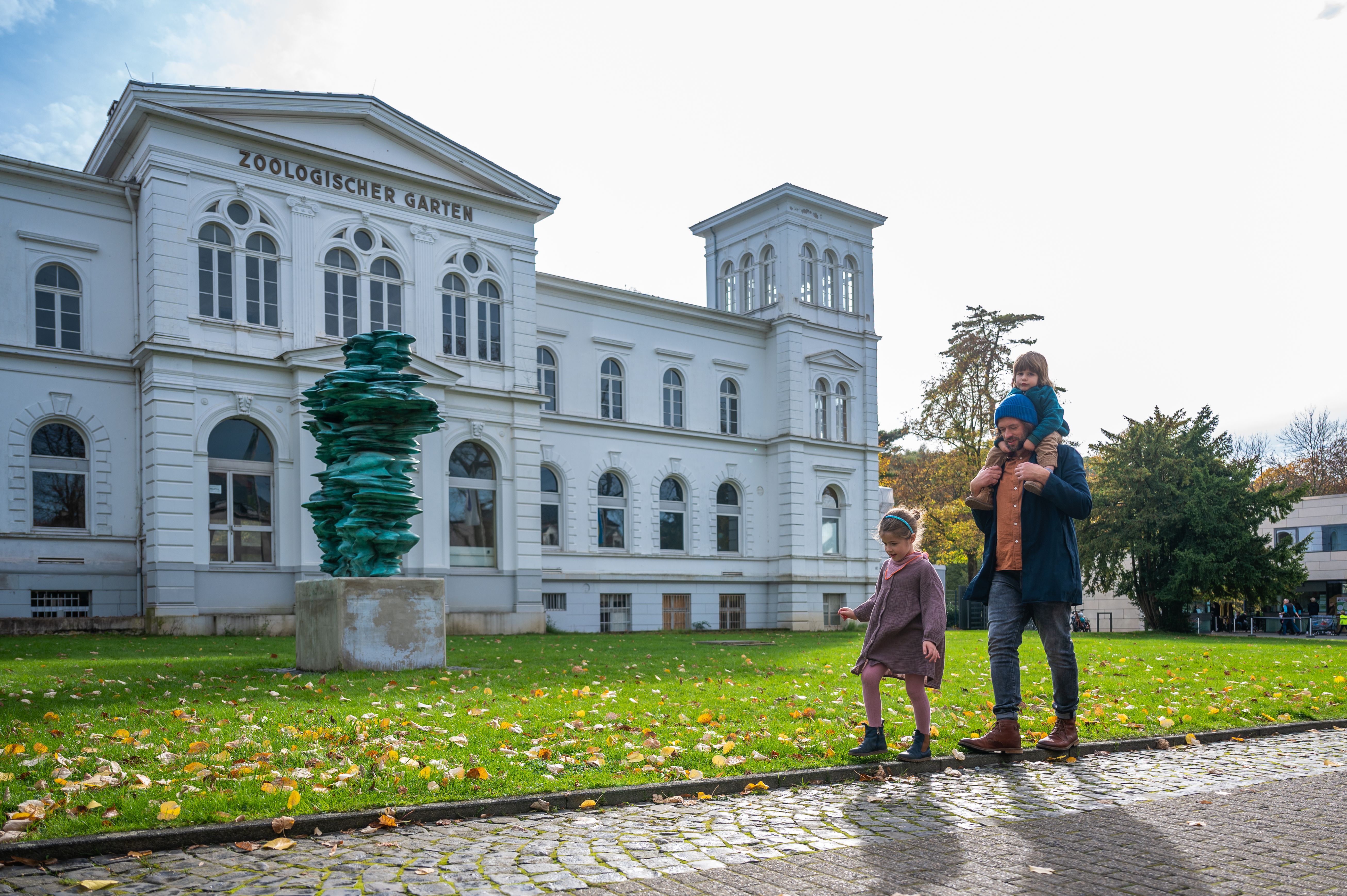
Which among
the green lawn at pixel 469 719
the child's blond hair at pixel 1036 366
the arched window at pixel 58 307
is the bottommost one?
the green lawn at pixel 469 719

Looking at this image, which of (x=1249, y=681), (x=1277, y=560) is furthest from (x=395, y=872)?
(x=1277, y=560)

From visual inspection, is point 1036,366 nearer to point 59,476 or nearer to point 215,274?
point 215,274

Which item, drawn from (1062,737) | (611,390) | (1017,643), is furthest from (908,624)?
(611,390)

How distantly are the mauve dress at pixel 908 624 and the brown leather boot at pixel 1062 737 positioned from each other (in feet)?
3.40

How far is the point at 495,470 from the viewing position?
29.1 metres

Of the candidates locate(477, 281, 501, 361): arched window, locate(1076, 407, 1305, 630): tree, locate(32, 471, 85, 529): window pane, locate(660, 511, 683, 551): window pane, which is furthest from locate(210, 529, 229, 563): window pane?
locate(1076, 407, 1305, 630): tree

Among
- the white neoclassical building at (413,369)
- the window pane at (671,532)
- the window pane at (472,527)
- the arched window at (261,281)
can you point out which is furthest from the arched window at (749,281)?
the arched window at (261,281)

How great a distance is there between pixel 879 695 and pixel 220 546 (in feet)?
69.3

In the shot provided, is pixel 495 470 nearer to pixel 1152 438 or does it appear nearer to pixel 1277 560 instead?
pixel 1152 438

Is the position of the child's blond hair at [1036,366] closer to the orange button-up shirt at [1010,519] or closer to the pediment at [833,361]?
the orange button-up shirt at [1010,519]

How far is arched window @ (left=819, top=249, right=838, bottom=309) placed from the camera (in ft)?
125

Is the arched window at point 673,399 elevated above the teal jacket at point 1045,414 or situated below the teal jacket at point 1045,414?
above

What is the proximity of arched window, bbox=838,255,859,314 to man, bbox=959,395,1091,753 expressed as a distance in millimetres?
32034

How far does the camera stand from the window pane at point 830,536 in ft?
124
